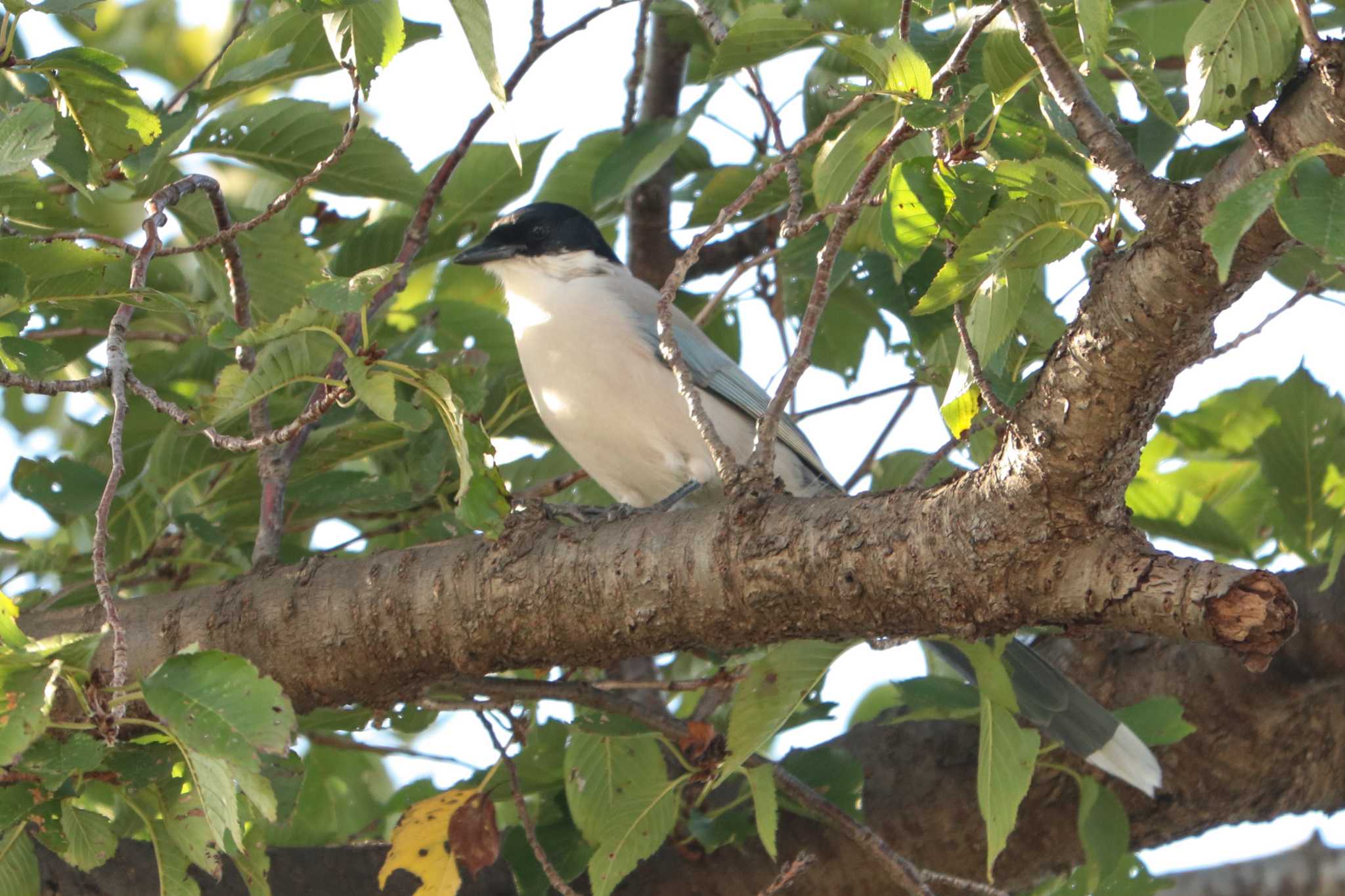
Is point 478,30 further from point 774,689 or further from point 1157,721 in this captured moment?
point 1157,721

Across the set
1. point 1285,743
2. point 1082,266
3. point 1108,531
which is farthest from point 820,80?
point 1285,743

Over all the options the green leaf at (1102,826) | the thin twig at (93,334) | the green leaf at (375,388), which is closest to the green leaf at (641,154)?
the thin twig at (93,334)

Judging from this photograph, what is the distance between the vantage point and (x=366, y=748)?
14.3 ft

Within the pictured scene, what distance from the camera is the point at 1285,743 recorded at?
14.3ft

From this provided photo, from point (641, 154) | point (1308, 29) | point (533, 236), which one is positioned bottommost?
point (1308, 29)

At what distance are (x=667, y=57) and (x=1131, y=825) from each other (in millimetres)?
3544

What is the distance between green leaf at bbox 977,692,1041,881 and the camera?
3.16 m

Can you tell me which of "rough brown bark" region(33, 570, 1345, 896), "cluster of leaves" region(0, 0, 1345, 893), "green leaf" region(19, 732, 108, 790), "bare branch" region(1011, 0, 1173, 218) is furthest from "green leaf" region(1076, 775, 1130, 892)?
"green leaf" region(19, 732, 108, 790)

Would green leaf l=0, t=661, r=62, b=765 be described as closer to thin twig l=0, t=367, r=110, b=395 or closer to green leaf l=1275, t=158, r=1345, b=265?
thin twig l=0, t=367, r=110, b=395

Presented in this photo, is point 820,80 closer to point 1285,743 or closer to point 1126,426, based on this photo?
point 1126,426

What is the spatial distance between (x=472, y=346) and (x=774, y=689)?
211 centimetres

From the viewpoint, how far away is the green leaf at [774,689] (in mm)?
3301

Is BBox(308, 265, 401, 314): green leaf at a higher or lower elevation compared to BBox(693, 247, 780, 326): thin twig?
lower

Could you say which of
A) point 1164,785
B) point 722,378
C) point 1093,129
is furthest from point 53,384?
point 1164,785
